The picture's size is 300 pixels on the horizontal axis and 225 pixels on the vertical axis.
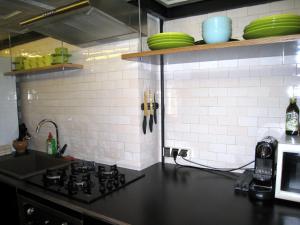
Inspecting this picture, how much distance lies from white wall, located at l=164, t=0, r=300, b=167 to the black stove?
1.62 feet

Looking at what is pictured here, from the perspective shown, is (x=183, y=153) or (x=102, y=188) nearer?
(x=102, y=188)

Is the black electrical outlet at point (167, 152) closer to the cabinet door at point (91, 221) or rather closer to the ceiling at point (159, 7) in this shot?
the cabinet door at point (91, 221)

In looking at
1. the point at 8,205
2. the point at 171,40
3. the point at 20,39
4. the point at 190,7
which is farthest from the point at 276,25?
the point at 20,39

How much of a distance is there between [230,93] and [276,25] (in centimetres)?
63

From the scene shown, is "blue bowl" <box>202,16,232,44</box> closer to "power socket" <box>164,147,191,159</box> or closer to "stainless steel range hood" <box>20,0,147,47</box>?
"stainless steel range hood" <box>20,0,147,47</box>

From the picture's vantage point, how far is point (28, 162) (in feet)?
7.35

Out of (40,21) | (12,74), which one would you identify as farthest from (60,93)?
(40,21)

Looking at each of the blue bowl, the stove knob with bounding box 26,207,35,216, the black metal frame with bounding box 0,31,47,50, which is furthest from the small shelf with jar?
the blue bowl

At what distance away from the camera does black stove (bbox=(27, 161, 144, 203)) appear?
4.34ft

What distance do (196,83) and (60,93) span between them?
3.95 ft

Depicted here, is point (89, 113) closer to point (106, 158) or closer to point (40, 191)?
point (106, 158)

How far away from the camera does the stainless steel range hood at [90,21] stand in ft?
3.81

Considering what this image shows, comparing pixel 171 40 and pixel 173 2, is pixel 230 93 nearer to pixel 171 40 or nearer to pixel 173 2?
pixel 171 40

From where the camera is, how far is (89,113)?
1931 millimetres
